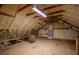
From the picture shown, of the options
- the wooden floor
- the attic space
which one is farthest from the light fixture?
the wooden floor

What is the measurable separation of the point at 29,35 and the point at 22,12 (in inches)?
11.7

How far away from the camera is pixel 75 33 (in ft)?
4.91

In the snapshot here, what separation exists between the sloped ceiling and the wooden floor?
21cm

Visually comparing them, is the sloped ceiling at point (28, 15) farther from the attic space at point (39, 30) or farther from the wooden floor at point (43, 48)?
the wooden floor at point (43, 48)

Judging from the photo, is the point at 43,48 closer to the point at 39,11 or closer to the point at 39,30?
the point at 39,30

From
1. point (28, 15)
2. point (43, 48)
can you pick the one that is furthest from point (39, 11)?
point (43, 48)

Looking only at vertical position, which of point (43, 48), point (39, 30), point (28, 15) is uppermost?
point (28, 15)

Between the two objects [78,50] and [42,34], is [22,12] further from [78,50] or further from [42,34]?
[78,50]

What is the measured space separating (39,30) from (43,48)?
23 centimetres

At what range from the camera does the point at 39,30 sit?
1.56 m

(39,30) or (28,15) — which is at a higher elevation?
(28,15)

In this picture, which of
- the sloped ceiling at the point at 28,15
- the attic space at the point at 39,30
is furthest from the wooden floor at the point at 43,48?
the sloped ceiling at the point at 28,15

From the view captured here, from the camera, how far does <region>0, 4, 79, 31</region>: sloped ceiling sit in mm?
1437
